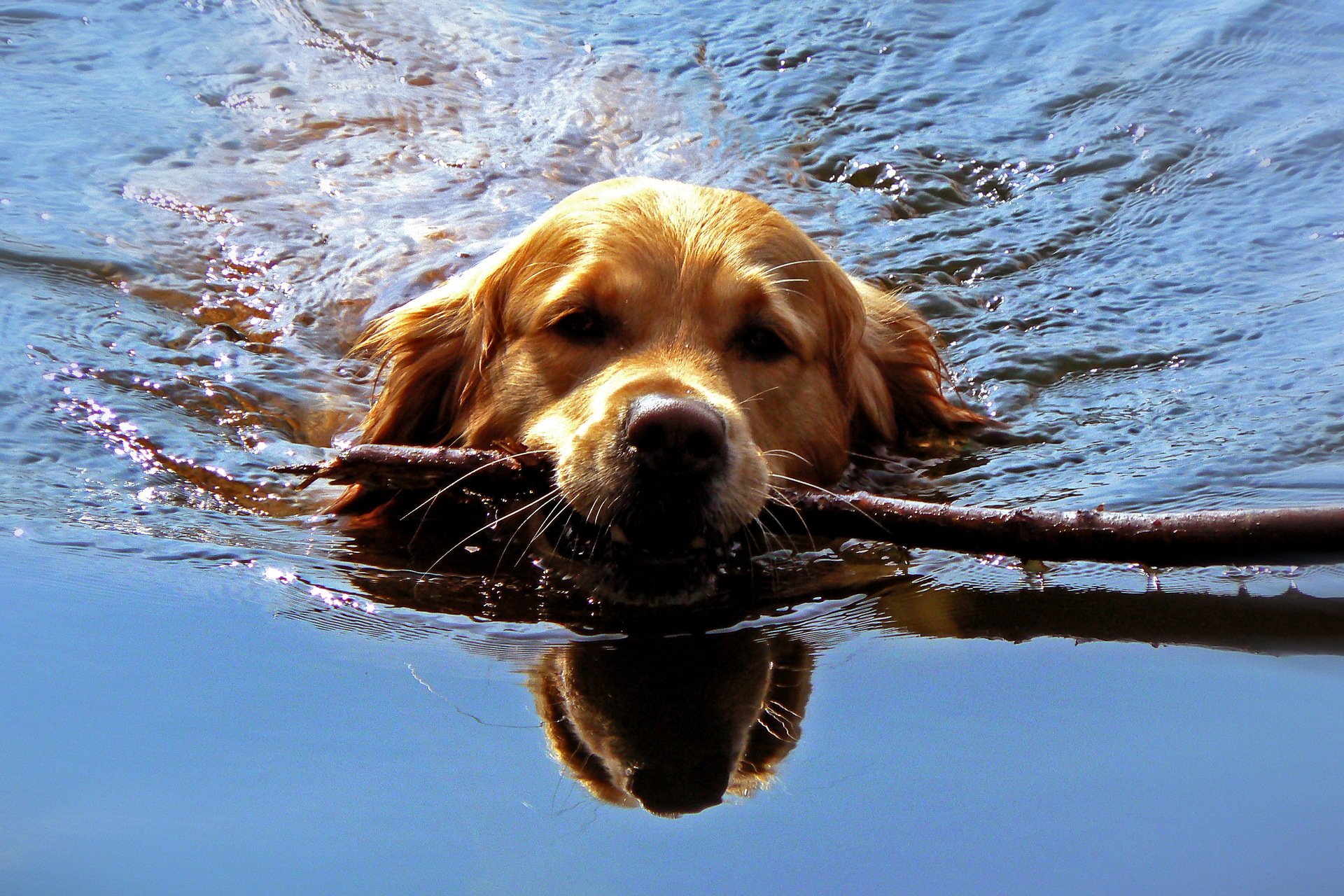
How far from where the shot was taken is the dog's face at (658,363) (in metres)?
3.43

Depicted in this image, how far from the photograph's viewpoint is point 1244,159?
7062 mm

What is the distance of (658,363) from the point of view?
151 inches

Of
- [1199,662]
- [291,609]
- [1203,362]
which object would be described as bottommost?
[1203,362]

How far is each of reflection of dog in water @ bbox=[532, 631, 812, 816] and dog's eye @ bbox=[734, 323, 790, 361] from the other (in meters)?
1.15

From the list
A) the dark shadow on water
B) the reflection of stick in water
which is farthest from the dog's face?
the dark shadow on water

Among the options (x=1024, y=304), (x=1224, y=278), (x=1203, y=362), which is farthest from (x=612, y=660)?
(x=1224, y=278)

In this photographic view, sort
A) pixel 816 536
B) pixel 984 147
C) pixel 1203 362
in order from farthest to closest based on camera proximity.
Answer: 1. pixel 984 147
2. pixel 1203 362
3. pixel 816 536

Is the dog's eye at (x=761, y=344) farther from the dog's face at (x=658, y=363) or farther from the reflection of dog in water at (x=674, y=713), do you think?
the reflection of dog in water at (x=674, y=713)

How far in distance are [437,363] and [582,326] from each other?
704 millimetres

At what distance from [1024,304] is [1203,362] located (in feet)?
2.99

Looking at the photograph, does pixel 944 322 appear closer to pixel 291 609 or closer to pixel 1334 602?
pixel 1334 602

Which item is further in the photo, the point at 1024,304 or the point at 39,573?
the point at 1024,304

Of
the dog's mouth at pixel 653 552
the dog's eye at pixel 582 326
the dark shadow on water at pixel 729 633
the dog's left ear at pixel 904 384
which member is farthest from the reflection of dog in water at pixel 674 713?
the dog's left ear at pixel 904 384

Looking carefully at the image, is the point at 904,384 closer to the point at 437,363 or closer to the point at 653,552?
the point at 437,363
